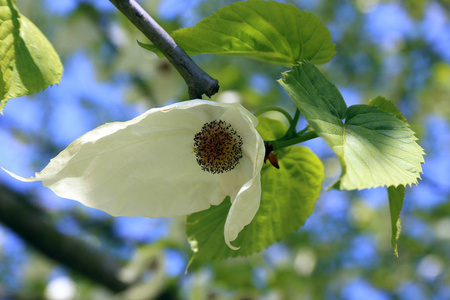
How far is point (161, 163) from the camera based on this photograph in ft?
2.33

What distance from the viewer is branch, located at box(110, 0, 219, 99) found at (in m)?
0.63

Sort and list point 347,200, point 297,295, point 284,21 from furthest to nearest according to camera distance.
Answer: point 347,200 < point 297,295 < point 284,21

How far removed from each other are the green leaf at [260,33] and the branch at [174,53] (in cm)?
3

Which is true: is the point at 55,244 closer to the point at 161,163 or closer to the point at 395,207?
the point at 161,163

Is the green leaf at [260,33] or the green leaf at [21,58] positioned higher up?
the green leaf at [260,33]

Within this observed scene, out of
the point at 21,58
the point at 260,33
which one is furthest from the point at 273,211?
the point at 21,58

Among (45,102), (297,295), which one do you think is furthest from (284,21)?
(45,102)

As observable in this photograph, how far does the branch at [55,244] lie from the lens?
233 centimetres

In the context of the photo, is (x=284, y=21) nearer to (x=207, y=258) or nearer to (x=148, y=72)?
(x=207, y=258)

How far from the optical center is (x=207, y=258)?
2.71ft

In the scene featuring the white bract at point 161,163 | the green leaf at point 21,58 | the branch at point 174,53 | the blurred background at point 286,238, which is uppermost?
the branch at point 174,53

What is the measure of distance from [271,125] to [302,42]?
0.15 metres

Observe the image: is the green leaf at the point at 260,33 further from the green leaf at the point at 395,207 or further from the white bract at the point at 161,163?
the green leaf at the point at 395,207

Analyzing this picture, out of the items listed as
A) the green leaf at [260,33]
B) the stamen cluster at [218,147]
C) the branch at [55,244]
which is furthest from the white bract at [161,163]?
the branch at [55,244]
